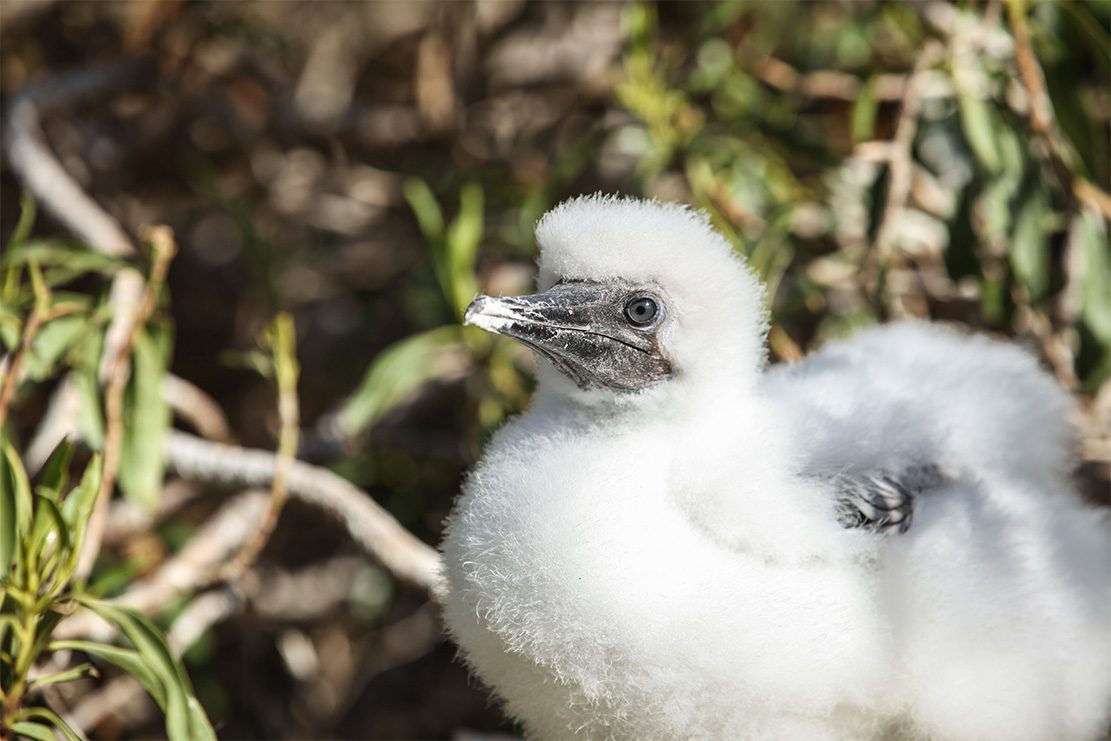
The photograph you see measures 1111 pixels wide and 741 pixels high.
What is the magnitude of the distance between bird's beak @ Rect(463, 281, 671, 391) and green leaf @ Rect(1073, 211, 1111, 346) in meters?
1.13

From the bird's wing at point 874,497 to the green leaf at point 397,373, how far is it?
110 cm

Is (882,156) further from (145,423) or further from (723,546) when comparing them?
(145,423)

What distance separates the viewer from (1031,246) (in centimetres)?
209

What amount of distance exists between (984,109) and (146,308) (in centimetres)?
188

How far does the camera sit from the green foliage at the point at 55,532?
4.49 feet

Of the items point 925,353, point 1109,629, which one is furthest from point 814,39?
point 1109,629

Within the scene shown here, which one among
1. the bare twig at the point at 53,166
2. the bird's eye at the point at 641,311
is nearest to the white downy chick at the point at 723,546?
the bird's eye at the point at 641,311

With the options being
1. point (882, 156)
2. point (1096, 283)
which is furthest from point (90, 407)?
point (1096, 283)

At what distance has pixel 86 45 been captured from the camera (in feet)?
10.6

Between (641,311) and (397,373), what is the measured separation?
0.92 metres

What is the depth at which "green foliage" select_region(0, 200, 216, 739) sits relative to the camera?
1.37 m

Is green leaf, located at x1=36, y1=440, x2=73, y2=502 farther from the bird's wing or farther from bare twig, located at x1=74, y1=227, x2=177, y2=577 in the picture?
the bird's wing

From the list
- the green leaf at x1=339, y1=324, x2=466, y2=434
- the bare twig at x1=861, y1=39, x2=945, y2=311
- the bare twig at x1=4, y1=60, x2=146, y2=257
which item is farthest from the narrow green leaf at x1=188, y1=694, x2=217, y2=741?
the bare twig at x1=861, y1=39, x2=945, y2=311

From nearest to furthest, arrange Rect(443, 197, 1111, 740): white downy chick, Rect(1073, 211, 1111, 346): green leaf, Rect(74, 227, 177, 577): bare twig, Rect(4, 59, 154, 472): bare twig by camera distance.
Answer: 1. Rect(443, 197, 1111, 740): white downy chick
2. Rect(74, 227, 177, 577): bare twig
3. Rect(1073, 211, 1111, 346): green leaf
4. Rect(4, 59, 154, 472): bare twig
